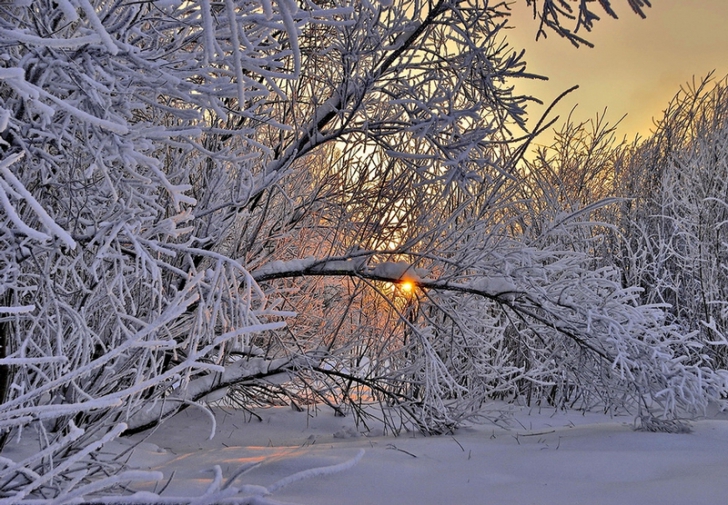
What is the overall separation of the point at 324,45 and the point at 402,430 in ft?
12.6

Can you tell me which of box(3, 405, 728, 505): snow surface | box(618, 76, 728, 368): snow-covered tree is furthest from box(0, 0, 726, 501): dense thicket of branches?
box(618, 76, 728, 368): snow-covered tree

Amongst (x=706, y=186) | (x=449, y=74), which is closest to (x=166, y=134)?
(x=449, y=74)

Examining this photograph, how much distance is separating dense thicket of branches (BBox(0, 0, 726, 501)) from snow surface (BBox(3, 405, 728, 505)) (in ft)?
1.18

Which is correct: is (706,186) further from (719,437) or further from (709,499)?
(709,499)

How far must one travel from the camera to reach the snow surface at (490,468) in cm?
308

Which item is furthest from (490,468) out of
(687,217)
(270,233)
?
(687,217)

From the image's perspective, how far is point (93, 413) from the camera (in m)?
4.01

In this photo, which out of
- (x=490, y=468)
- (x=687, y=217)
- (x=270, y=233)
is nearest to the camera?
(x=490, y=468)

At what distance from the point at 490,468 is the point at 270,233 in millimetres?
2840

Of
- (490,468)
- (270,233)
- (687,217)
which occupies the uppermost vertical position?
(687,217)

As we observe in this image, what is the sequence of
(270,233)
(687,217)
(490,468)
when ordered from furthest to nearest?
(687,217)
(270,233)
(490,468)

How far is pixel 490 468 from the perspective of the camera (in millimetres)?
3756

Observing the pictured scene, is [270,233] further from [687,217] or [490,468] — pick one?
[687,217]

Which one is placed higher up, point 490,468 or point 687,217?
point 687,217
